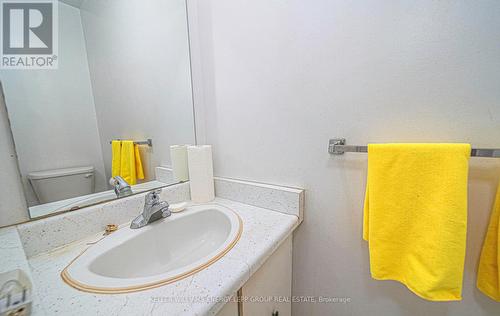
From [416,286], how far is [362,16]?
2.67 feet

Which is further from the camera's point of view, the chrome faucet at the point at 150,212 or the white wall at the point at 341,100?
the chrome faucet at the point at 150,212

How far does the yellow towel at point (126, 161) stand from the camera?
2.51ft

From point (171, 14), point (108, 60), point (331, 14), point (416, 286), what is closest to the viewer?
point (416, 286)

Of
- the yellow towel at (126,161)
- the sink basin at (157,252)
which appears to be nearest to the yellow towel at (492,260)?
the sink basin at (157,252)

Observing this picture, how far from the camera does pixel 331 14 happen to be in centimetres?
64

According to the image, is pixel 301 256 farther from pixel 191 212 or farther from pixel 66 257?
pixel 66 257

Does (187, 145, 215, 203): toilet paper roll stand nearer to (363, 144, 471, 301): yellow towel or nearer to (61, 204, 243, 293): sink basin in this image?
(61, 204, 243, 293): sink basin

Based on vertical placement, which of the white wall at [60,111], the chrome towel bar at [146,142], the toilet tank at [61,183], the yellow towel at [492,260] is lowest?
the yellow towel at [492,260]

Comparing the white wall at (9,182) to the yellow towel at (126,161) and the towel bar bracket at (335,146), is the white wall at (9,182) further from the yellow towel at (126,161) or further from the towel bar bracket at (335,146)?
the towel bar bracket at (335,146)

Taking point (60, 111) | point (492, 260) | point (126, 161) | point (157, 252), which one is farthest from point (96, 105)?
point (492, 260)

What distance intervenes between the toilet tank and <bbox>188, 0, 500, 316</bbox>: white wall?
53 centimetres

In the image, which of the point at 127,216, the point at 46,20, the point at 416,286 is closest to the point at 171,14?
the point at 46,20

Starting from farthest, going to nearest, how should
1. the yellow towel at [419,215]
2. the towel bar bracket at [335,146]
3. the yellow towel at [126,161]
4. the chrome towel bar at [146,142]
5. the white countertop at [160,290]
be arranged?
the chrome towel bar at [146,142] → the yellow towel at [126,161] → the towel bar bracket at [335,146] → the yellow towel at [419,215] → the white countertop at [160,290]

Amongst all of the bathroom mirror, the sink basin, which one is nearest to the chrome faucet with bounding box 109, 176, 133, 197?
the bathroom mirror
